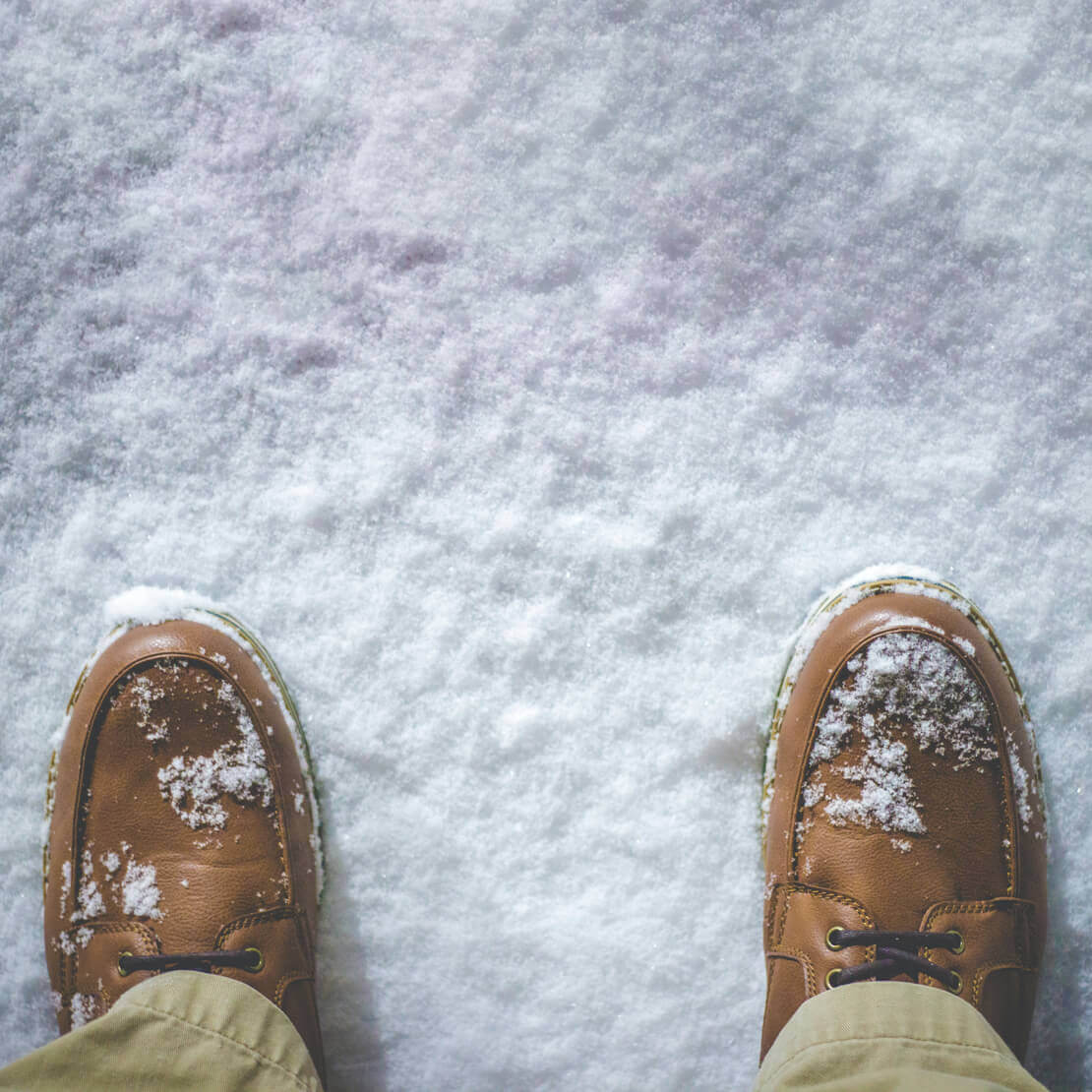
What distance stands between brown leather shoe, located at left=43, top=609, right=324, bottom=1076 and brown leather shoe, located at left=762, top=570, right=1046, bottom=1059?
0.48 metres


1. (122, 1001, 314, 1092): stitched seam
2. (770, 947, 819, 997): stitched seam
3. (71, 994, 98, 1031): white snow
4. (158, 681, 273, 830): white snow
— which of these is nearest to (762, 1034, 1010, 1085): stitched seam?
(770, 947, 819, 997): stitched seam

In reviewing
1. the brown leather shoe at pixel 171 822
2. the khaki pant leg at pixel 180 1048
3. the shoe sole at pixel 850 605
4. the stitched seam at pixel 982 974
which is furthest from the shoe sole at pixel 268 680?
the stitched seam at pixel 982 974

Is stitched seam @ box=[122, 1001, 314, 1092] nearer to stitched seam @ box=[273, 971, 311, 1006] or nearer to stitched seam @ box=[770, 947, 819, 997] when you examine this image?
stitched seam @ box=[273, 971, 311, 1006]

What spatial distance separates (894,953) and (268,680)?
0.64 metres

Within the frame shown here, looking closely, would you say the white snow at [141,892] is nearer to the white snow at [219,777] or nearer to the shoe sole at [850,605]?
the white snow at [219,777]

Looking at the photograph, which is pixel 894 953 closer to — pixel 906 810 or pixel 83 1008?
pixel 906 810

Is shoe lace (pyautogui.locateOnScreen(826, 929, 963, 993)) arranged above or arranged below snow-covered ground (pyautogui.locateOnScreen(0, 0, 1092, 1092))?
below

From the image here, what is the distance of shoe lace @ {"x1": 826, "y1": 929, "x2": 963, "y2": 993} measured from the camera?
0.73 meters

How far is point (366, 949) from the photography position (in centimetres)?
83

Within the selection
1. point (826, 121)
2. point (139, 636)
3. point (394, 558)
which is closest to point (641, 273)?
point (826, 121)

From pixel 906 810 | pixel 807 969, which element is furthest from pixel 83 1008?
pixel 906 810

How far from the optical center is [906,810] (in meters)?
0.77

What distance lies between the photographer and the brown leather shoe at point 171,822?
2.52 ft

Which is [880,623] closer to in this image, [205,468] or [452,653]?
[452,653]
